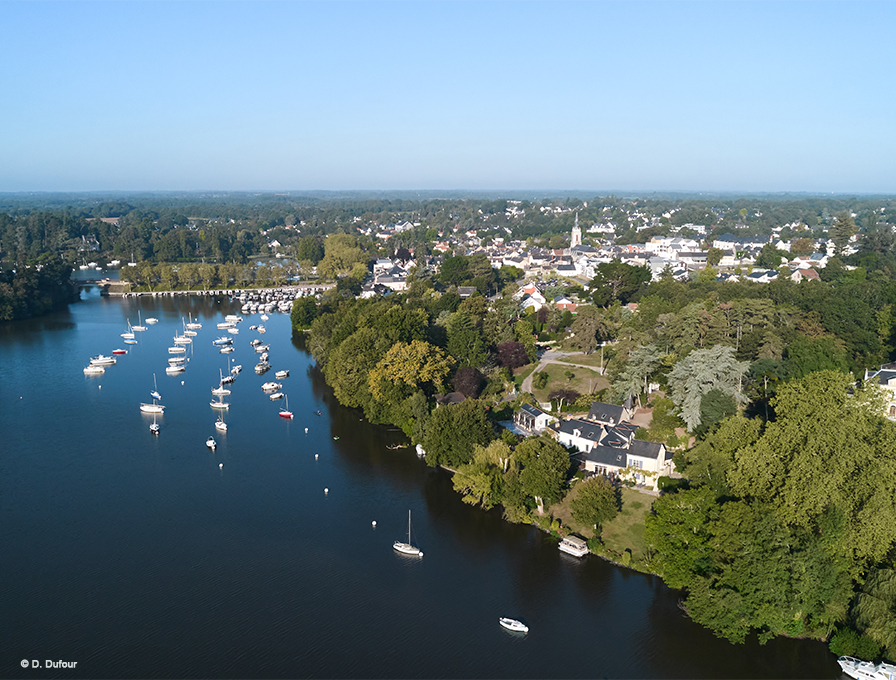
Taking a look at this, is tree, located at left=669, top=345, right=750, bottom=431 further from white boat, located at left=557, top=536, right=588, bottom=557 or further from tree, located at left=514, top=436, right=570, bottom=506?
white boat, located at left=557, top=536, right=588, bottom=557

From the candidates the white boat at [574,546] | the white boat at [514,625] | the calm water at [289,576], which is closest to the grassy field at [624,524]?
the white boat at [574,546]

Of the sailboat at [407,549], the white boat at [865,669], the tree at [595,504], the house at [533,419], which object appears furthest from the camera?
the house at [533,419]

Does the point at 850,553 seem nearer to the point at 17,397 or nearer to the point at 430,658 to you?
the point at 430,658

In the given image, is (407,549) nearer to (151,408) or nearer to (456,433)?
(456,433)

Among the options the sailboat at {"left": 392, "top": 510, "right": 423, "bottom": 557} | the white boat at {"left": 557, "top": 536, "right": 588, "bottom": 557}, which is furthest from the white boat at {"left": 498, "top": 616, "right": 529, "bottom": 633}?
the sailboat at {"left": 392, "top": 510, "right": 423, "bottom": 557}

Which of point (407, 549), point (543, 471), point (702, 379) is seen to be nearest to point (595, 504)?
point (543, 471)

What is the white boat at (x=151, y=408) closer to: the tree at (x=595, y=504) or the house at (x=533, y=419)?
the house at (x=533, y=419)
